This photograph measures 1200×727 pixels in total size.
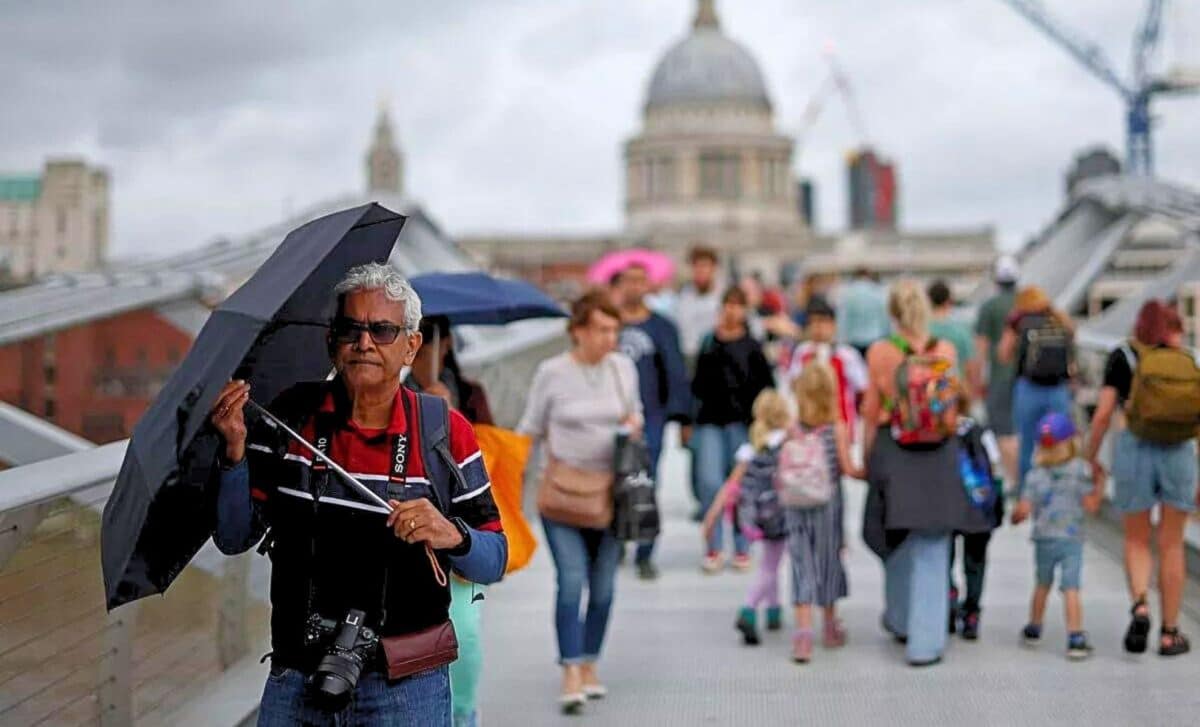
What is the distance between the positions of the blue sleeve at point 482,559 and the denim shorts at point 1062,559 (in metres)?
4.02

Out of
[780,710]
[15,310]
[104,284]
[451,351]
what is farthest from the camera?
[104,284]

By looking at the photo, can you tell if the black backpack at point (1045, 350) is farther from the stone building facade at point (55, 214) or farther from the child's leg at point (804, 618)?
the stone building facade at point (55, 214)

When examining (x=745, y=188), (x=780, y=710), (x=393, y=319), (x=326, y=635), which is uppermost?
(x=745, y=188)

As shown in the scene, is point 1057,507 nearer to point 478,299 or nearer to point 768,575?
point 768,575

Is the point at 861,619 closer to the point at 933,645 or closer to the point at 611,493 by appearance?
the point at 933,645

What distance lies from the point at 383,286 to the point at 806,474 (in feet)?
13.7

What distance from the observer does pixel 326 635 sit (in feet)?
11.6

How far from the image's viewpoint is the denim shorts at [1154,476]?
7.17 metres

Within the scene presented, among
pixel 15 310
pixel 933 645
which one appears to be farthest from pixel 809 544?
pixel 15 310

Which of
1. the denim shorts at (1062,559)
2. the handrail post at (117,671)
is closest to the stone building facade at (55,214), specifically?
the denim shorts at (1062,559)

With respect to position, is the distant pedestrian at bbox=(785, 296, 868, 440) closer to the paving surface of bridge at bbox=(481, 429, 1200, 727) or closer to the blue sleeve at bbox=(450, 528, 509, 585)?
the paving surface of bridge at bbox=(481, 429, 1200, 727)

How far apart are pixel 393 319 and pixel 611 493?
123 inches

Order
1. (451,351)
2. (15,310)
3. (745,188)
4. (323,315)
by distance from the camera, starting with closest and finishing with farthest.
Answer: (323,315) < (451,351) < (15,310) < (745,188)

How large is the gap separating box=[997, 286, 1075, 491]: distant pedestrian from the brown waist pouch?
221 inches
